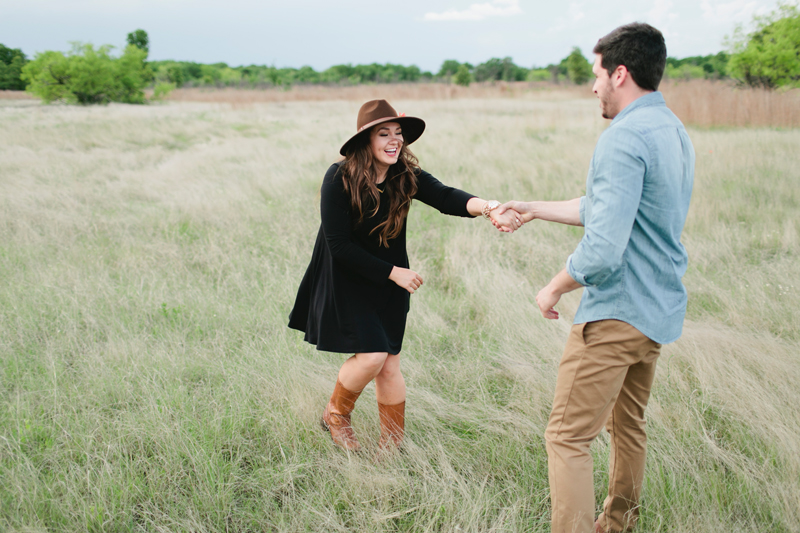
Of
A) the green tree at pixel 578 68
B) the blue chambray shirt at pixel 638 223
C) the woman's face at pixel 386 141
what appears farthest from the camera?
the green tree at pixel 578 68

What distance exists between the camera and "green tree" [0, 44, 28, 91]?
41.3 m

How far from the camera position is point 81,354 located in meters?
3.42

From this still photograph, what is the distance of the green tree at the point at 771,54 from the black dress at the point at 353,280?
2144 cm

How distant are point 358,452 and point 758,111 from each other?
16.3 meters

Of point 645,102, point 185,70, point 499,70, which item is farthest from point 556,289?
point 185,70

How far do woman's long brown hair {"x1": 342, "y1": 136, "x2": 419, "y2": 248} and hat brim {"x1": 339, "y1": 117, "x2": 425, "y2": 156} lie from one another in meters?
0.03

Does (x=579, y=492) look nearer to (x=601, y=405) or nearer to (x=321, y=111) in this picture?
(x=601, y=405)

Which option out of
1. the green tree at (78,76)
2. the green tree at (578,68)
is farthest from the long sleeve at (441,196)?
the green tree at (578,68)

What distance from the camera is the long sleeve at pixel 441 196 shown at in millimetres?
2611

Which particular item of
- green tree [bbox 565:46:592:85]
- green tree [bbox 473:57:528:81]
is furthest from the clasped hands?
green tree [bbox 473:57:528:81]

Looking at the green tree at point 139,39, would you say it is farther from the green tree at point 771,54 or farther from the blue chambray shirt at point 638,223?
the blue chambray shirt at point 638,223

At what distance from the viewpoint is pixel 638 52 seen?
1.54 metres

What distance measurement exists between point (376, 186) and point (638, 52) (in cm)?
125

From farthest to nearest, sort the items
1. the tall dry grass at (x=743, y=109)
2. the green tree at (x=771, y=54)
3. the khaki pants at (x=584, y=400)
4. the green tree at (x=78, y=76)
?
the green tree at (x=78, y=76) < the green tree at (x=771, y=54) < the tall dry grass at (x=743, y=109) < the khaki pants at (x=584, y=400)
